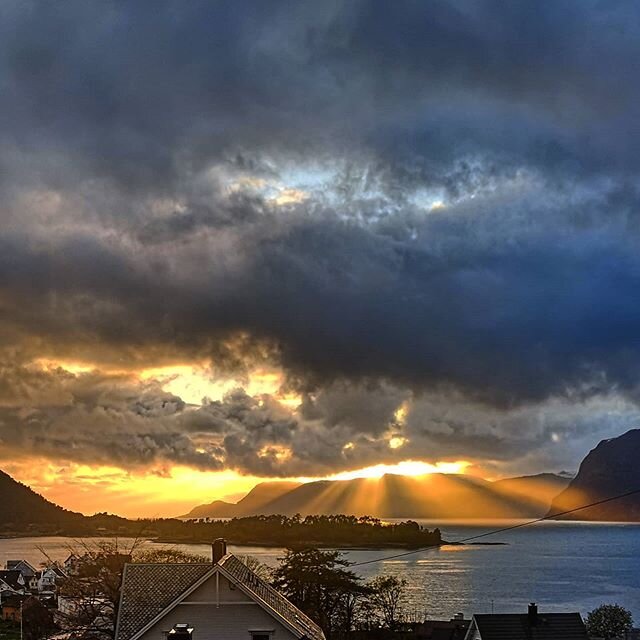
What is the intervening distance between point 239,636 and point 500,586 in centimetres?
13286

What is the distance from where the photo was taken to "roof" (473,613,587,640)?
46469 millimetres

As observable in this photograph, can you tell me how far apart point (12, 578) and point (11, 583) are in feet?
10.6

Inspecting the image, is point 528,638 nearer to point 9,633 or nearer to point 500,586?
point 9,633

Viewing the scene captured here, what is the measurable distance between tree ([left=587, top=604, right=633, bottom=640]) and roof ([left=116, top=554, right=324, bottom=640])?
2228 inches

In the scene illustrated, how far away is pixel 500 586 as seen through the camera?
16175 centimetres

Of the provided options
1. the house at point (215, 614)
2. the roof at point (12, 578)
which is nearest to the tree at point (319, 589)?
the house at point (215, 614)

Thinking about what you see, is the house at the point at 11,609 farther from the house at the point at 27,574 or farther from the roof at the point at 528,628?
the roof at the point at 528,628

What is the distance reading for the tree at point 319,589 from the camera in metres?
83.9

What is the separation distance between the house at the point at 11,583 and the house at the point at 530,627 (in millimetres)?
103663

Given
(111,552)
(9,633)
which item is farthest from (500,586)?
(111,552)

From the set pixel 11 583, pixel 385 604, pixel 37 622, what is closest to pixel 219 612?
pixel 37 622

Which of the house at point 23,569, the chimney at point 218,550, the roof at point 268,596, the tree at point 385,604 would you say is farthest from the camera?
the house at point 23,569

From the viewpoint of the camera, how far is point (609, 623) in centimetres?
8956

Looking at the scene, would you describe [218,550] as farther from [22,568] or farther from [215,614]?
[22,568]
